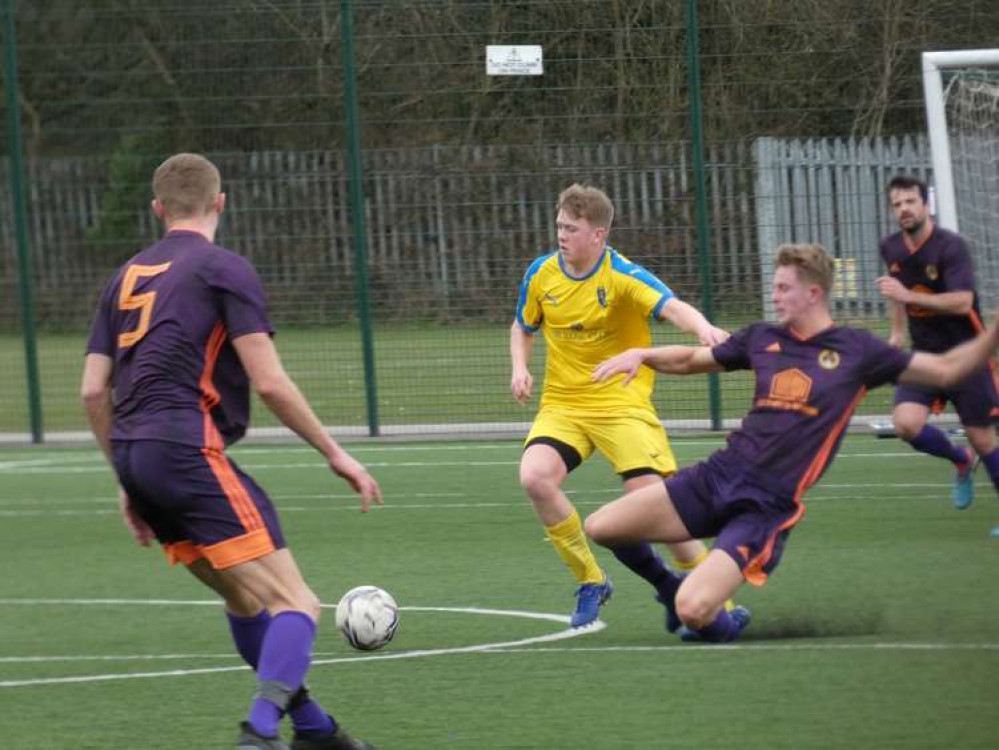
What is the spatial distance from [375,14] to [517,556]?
728 centimetres

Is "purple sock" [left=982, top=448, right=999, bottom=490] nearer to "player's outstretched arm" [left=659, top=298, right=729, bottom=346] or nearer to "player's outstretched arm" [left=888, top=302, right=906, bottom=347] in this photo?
"player's outstretched arm" [left=888, top=302, right=906, bottom=347]

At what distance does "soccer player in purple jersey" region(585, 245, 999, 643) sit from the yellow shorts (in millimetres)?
1102

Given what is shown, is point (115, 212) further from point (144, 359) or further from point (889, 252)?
point (144, 359)

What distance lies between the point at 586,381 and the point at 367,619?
177 cm

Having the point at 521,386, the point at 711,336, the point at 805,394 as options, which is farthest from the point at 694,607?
the point at 521,386

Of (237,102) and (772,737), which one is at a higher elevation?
(237,102)

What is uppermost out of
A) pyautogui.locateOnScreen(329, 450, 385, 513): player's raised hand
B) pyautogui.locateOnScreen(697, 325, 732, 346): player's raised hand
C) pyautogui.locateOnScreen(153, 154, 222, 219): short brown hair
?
pyautogui.locateOnScreen(153, 154, 222, 219): short brown hair

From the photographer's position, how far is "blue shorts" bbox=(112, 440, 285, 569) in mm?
5387

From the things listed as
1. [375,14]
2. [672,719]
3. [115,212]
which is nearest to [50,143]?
[115,212]

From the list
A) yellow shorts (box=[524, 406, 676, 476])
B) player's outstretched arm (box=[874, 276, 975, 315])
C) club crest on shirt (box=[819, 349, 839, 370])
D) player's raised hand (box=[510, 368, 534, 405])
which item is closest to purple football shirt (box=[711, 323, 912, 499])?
club crest on shirt (box=[819, 349, 839, 370])

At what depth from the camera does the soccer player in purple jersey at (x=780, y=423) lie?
6414 mm

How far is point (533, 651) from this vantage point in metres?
7.13

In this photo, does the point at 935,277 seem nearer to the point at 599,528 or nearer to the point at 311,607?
the point at 599,528

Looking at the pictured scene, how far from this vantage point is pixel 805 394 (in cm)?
649
